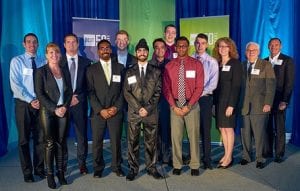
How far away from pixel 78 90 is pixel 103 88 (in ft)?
1.09

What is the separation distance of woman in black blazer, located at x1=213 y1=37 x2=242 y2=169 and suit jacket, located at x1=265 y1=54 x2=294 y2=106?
0.75m

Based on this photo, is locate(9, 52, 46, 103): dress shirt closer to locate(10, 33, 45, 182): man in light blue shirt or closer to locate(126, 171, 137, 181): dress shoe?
locate(10, 33, 45, 182): man in light blue shirt

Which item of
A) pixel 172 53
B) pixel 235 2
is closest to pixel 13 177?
pixel 172 53

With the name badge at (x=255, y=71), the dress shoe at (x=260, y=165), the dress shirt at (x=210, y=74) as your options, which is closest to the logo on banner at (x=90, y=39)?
the dress shirt at (x=210, y=74)

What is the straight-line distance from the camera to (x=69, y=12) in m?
6.16

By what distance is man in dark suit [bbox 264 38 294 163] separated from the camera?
462 cm

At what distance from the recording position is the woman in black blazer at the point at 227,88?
13.8 feet

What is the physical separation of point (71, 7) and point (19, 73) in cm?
255

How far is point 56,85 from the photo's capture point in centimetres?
368

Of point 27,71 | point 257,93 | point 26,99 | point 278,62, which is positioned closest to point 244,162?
point 257,93

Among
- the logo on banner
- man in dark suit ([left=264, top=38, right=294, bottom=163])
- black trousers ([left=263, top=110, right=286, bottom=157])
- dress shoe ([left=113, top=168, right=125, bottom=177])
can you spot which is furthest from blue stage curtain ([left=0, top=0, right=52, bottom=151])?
black trousers ([left=263, top=110, right=286, bottom=157])

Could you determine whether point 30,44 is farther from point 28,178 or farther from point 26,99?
point 28,178

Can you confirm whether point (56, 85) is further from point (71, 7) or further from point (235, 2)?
point (235, 2)

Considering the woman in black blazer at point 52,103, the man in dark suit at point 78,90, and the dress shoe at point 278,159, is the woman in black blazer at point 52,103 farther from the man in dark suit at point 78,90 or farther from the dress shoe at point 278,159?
the dress shoe at point 278,159
